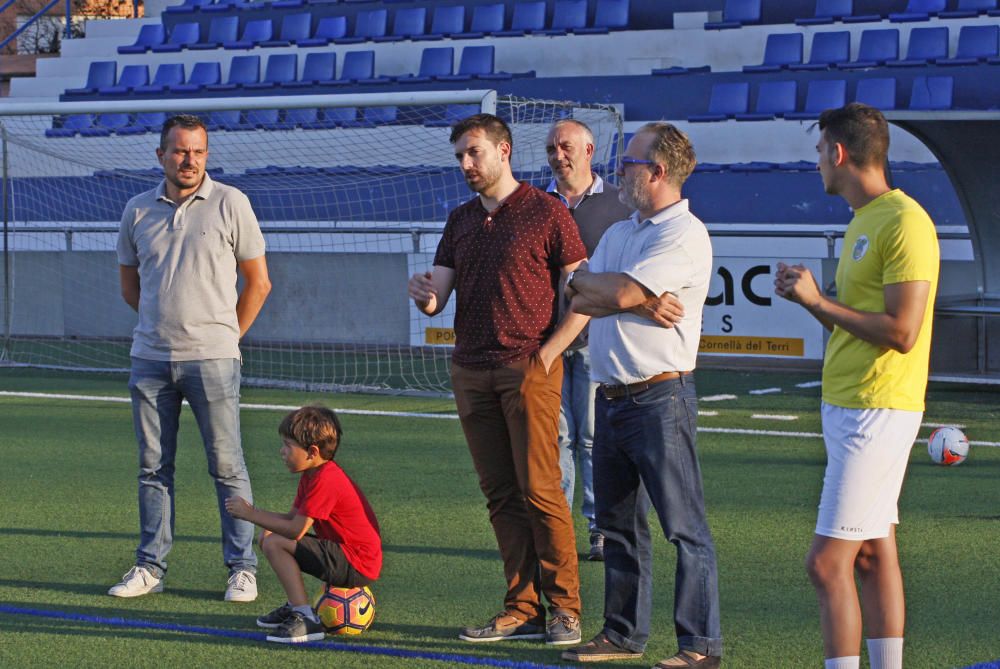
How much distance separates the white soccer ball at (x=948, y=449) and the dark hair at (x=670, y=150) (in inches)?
197

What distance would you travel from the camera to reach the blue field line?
5090 millimetres

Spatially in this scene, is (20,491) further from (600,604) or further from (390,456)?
(600,604)

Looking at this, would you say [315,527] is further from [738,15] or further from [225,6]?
[225,6]

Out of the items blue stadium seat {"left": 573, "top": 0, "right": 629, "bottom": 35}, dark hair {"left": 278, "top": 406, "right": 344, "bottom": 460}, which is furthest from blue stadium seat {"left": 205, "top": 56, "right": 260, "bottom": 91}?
dark hair {"left": 278, "top": 406, "right": 344, "bottom": 460}

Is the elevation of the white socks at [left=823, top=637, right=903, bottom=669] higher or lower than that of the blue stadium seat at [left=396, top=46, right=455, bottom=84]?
lower

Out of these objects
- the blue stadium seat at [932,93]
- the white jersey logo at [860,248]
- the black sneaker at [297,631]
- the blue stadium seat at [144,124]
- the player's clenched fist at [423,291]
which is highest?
the blue stadium seat at [932,93]

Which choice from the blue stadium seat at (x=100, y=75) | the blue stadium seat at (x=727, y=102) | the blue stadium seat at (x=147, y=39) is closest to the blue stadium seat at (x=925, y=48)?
the blue stadium seat at (x=727, y=102)

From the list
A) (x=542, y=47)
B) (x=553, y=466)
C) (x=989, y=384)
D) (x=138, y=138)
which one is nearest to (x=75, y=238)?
(x=138, y=138)

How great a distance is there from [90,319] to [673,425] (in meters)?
13.8

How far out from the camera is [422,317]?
15.3 m

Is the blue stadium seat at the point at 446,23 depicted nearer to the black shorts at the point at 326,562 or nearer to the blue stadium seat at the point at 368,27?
the blue stadium seat at the point at 368,27

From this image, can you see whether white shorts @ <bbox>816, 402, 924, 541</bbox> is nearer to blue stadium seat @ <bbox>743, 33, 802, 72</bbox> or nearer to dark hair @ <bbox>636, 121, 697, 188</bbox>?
dark hair @ <bbox>636, 121, 697, 188</bbox>

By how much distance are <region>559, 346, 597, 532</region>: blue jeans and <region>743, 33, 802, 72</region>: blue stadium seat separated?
13592 mm

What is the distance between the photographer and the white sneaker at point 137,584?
6.09 metres
